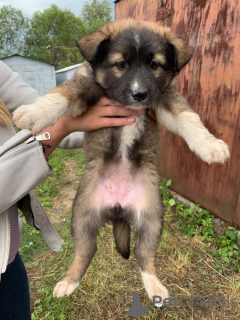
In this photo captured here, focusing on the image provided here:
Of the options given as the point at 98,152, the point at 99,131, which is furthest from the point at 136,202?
the point at 99,131

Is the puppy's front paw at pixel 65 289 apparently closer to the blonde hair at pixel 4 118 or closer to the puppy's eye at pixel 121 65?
the blonde hair at pixel 4 118

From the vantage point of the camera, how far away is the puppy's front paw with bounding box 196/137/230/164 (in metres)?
1.62

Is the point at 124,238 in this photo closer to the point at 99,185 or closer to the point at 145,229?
the point at 145,229

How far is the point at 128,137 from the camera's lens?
194 cm

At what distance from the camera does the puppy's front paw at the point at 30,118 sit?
1.49 meters

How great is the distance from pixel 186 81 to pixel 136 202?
6.50 feet

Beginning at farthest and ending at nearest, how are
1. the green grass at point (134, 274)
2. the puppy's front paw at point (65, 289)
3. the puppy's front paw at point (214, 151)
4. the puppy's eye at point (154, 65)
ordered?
the green grass at point (134, 274) → the puppy's front paw at point (65, 289) → the puppy's eye at point (154, 65) → the puppy's front paw at point (214, 151)

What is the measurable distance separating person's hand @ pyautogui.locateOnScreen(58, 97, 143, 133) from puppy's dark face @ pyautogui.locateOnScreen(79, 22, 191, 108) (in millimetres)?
80

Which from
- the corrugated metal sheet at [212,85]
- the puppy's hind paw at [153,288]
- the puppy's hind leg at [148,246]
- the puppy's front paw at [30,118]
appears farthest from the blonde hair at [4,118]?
the corrugated metal sheet at [212,85]

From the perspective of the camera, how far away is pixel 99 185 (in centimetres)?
198

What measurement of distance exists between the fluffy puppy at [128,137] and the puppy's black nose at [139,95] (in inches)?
0.6

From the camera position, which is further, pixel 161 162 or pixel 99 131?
pixel 161 162

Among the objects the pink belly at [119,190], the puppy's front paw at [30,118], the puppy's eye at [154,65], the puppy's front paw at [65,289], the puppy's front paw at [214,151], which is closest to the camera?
the puppy's front paw at [30,118]

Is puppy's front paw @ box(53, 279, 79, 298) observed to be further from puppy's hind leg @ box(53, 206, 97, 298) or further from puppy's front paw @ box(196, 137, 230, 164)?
puppy's front paw @ box(196, 137, 230, 164)
